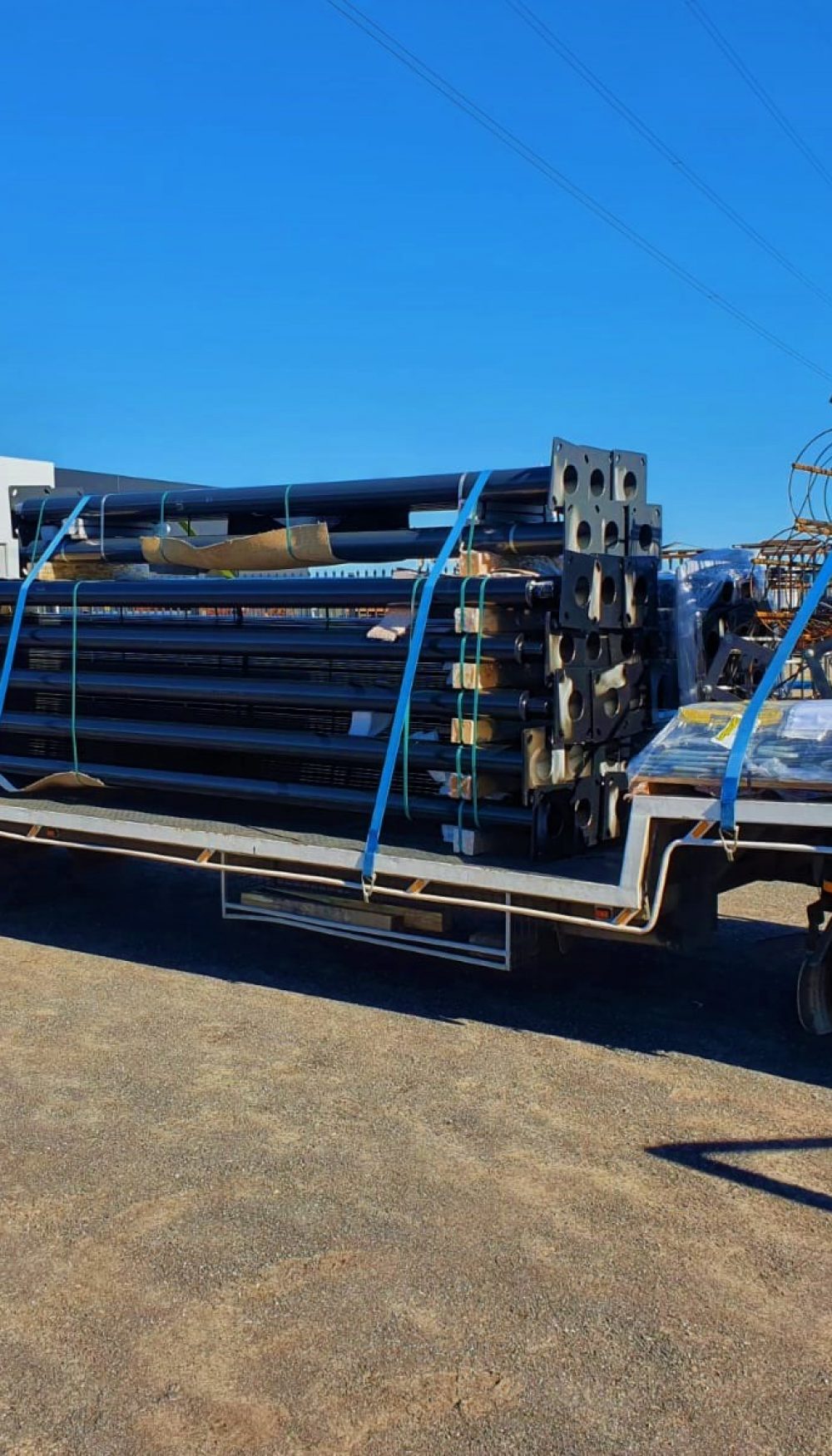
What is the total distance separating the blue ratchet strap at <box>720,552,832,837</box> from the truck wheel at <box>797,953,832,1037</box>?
2.90 ft

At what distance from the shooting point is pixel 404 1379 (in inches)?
128

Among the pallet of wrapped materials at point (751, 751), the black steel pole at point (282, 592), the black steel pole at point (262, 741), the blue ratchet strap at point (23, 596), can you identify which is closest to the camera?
the pallet of wrapped materials at point (751, 751)

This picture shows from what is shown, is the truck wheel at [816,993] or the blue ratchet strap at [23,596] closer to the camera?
the truck wheel at [816,993]

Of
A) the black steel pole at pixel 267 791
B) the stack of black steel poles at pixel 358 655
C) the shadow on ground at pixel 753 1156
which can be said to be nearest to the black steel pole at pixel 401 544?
the stack of black steel poles at pixel 358 655

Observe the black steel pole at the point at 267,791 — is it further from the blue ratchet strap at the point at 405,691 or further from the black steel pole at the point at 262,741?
the blue ratchet strap at the point at 405,691

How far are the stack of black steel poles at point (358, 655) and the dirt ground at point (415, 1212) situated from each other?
1.06 m

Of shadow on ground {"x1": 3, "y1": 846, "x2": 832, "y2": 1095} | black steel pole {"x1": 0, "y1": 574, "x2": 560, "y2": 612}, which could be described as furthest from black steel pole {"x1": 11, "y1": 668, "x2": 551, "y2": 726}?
shadow on ground {"x1": 3, "y1": 846, "x2": 832, "y2": 1095}

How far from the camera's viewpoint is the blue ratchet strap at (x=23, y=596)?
7.22m

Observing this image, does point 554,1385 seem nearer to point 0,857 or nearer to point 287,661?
point 287,661

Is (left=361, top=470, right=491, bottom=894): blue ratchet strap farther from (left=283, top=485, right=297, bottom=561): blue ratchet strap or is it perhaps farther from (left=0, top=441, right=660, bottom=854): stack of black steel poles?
(left=283, top=485, right=297, bottom=561): blue ratchet strap

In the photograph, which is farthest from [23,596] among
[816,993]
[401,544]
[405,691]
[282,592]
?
[816,993]

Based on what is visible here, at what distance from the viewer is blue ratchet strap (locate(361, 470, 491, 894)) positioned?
5.71m

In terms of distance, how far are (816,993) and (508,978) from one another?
1.90 meters

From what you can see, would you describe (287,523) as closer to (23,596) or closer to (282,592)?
(282,592)
